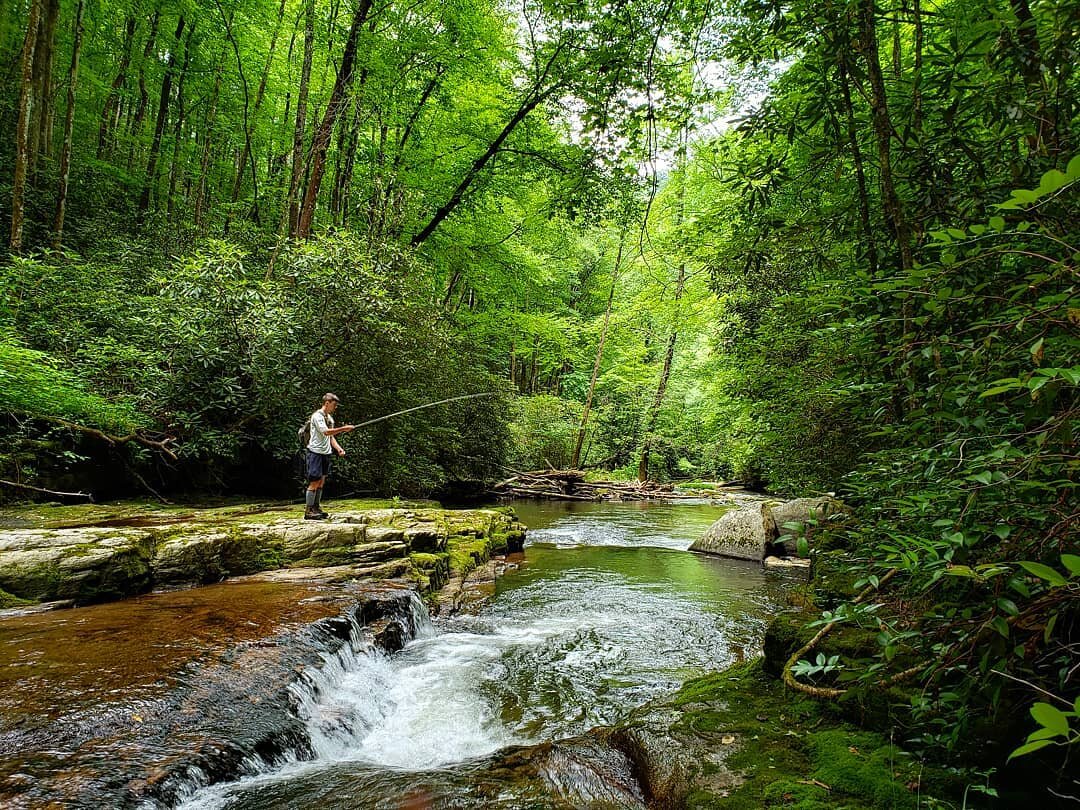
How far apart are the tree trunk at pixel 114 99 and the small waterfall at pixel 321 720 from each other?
19.5 m

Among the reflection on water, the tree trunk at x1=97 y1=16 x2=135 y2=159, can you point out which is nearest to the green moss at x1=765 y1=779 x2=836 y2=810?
the reflection on water

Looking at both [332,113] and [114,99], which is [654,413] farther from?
[114,99]

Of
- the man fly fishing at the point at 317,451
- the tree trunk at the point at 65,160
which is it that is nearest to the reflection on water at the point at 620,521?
the man fly fishing at the point at 317,451

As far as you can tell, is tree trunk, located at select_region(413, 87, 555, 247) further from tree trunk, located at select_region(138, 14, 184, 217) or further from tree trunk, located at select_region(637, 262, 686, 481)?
tree trunk, located at select_region(637, 262, 686, 481)

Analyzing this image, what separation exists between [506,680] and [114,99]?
22409 mm

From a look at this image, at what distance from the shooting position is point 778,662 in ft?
12.3

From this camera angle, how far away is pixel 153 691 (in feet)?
11.2

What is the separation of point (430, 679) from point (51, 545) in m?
3.75

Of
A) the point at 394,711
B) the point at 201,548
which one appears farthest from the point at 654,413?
the point at 394,711

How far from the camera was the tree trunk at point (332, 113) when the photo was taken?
1146cm

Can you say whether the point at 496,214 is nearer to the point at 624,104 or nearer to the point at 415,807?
the point at 624,104

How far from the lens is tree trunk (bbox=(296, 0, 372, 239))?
11.5m

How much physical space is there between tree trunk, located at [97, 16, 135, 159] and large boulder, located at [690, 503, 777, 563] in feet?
68.9

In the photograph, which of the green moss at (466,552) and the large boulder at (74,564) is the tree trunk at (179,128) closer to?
the green moss at (466,552)
